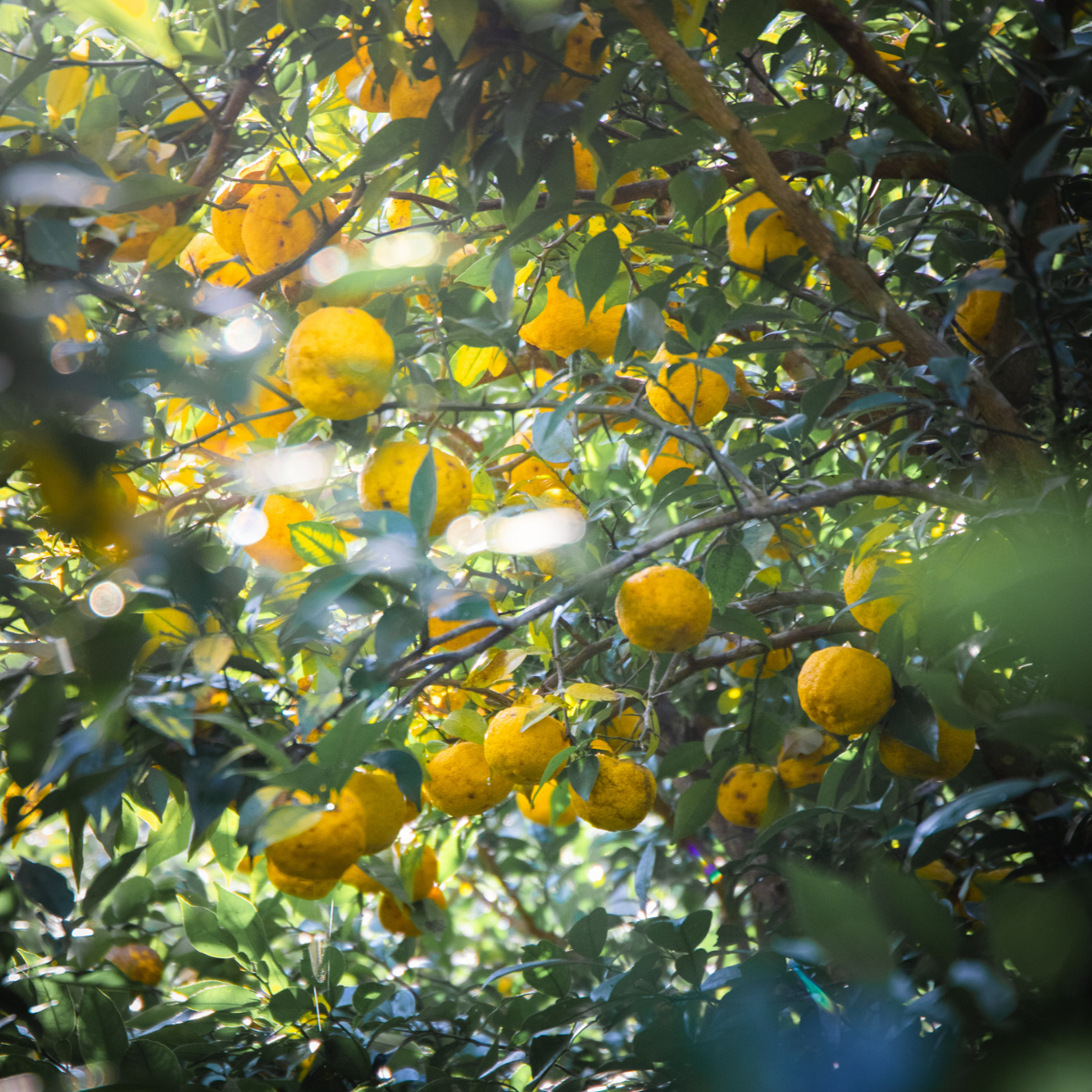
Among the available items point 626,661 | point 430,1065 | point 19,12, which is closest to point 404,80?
point 19,12

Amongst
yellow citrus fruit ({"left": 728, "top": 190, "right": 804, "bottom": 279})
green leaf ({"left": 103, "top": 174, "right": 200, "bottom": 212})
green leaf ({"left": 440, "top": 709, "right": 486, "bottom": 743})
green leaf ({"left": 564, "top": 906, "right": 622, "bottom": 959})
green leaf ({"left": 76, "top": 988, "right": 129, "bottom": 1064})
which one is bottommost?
green leaf ({"left": 564, "top": 906, "right": 622, "bottom": 959})

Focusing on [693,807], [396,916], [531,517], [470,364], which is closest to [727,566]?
[531,517]

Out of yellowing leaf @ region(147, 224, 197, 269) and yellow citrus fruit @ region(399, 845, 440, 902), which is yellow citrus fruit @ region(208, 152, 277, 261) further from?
yellow citrus fruit @ region(399, 845, 440, 902)

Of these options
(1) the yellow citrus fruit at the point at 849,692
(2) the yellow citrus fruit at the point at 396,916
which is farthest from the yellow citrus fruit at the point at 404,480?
(2) the yellow citrus fruit at the point at 396,916

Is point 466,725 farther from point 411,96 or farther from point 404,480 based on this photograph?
point 411,96

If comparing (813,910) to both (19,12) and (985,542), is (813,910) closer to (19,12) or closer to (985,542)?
(985,542)

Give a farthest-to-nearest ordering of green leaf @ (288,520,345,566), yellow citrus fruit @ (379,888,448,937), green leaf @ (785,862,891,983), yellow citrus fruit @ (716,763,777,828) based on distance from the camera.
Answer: yellow citrus fruit @ (379,888,448,937) → yellow citrus fruit @ (716,763,777,828) → green leaf @ (288,520,345,566) → green leaf @ (785,862,891,983)

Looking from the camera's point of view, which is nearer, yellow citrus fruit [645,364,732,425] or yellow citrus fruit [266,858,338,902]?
yellow citrus fruit [266,858,338,902]

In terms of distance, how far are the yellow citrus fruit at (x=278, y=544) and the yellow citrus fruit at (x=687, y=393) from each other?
1.59ft

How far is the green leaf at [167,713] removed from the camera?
2.13 ft

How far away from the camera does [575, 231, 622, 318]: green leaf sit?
0.95 meters

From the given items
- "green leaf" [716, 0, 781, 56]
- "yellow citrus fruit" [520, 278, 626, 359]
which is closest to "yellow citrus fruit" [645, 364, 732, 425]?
"yellow citrus fruit" [520, 278, 626, 359]

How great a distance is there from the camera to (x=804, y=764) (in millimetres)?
1285

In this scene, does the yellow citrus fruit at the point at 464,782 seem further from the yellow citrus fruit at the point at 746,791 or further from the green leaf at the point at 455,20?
the green leaf at the point at 455,20
